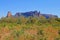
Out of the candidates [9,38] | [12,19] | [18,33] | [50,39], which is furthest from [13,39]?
[12,19]

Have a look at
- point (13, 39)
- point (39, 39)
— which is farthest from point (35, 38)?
point (13, 39)

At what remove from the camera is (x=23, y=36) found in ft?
46.3

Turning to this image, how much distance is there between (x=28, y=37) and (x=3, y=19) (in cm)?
3023

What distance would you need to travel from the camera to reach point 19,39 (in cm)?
1330

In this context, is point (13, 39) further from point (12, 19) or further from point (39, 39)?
point (12, 19)

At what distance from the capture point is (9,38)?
13672mm

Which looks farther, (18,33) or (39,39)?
(18,33)

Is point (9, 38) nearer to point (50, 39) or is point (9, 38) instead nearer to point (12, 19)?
point (50, 39)

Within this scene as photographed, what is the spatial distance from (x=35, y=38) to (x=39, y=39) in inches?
13.0

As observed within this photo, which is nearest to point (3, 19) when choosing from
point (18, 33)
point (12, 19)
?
point (12, 19)

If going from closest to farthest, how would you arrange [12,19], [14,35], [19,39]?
[19,39]
[14,35]
[12,19]

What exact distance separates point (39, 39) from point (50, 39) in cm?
81

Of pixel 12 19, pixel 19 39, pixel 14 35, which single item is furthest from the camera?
pixel 12 19

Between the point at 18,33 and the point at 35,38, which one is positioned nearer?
the point at 35,38
